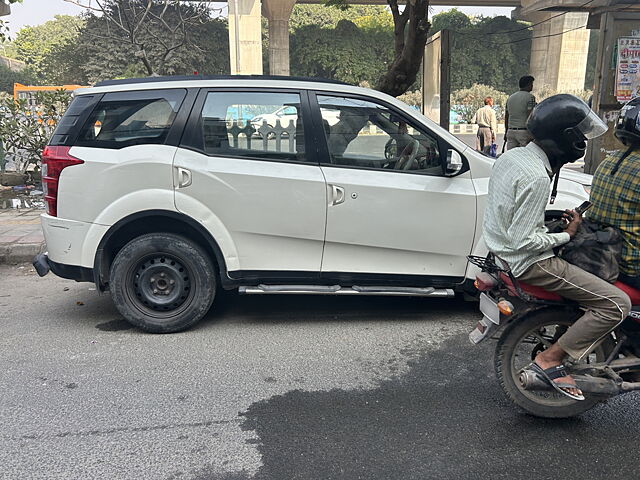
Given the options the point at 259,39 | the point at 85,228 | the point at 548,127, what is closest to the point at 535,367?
the point at 548,127

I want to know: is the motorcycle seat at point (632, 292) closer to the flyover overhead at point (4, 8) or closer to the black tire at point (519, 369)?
the black tire at point (519, 369)

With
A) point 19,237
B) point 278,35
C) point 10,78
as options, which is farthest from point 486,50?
point 19,237

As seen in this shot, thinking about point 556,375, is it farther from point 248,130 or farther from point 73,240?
point 73,240

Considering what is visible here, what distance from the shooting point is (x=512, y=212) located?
2.94 m

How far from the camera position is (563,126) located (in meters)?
2.93

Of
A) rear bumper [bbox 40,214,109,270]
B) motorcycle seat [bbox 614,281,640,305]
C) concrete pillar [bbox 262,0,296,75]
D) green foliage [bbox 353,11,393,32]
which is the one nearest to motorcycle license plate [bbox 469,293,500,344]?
motorcycle seat [bbox 614,281,640,305]

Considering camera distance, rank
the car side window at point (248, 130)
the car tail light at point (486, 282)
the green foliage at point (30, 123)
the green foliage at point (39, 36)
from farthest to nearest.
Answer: the green foliage at point (39, 36)
the green foliage at point (30, 123)
the car side window at point (248, 130)
the car tail light at point (486, 282)

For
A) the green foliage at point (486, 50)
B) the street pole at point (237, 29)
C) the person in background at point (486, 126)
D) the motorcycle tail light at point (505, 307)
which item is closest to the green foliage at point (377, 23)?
the green foliage at point (486, 50)

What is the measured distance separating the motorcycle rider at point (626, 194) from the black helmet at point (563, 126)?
0.46ft

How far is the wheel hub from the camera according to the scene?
452 cm

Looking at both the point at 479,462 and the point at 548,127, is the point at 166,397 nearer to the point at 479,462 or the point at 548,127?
the point at 479,462

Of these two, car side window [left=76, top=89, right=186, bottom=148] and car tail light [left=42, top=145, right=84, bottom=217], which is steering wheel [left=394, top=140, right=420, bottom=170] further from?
car tail light [left=42, top=145, right=84, bottom=217]

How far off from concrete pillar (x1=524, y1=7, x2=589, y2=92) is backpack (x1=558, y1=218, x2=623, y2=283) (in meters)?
34.8

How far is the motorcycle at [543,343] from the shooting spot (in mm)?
3004
